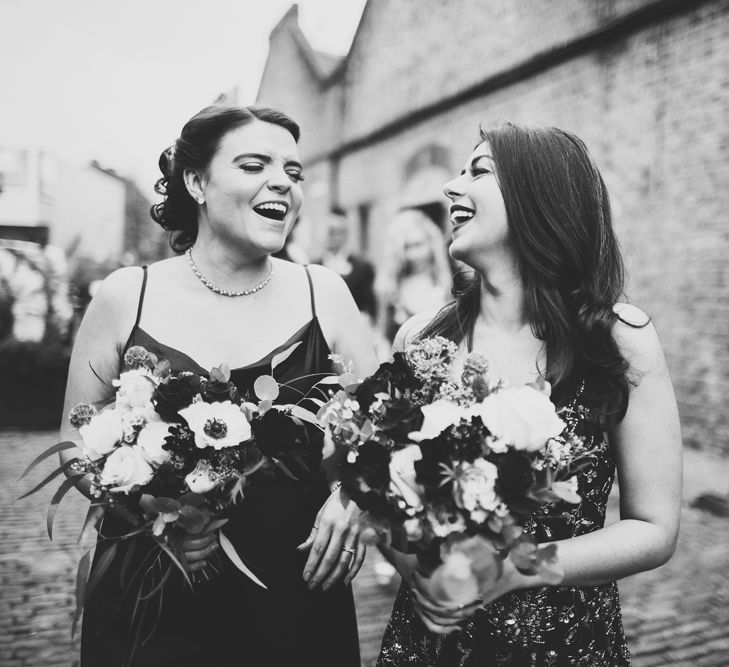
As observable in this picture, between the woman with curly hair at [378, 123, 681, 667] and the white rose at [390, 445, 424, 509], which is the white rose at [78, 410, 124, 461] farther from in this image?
the woman with curly hair at [378, 123, 681, 667]

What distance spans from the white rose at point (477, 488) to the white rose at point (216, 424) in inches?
21.8

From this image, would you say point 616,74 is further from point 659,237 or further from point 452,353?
point 452,353

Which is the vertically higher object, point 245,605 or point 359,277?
point 359,277

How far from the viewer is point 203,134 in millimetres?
2182

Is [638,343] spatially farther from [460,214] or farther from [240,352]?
[240,352]

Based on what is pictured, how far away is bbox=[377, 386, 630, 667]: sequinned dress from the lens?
1666 mm

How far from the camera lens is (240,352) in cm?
211

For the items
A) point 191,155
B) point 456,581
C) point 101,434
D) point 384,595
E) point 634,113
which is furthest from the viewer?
point 634,113

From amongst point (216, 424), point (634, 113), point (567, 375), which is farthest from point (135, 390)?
point (634, 113)

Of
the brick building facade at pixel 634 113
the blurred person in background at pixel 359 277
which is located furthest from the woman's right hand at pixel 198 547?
the blurred person in background at pixel 359 277

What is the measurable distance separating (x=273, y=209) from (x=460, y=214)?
66cm

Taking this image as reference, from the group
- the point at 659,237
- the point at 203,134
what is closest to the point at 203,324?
the point at 203,134

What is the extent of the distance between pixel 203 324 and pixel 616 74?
5.31m

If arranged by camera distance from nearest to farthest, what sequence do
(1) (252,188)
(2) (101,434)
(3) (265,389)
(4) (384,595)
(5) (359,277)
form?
(2) (101,434), (3) (265,389), (1) (252,188), (4) (384,595), (5) (359,277)
